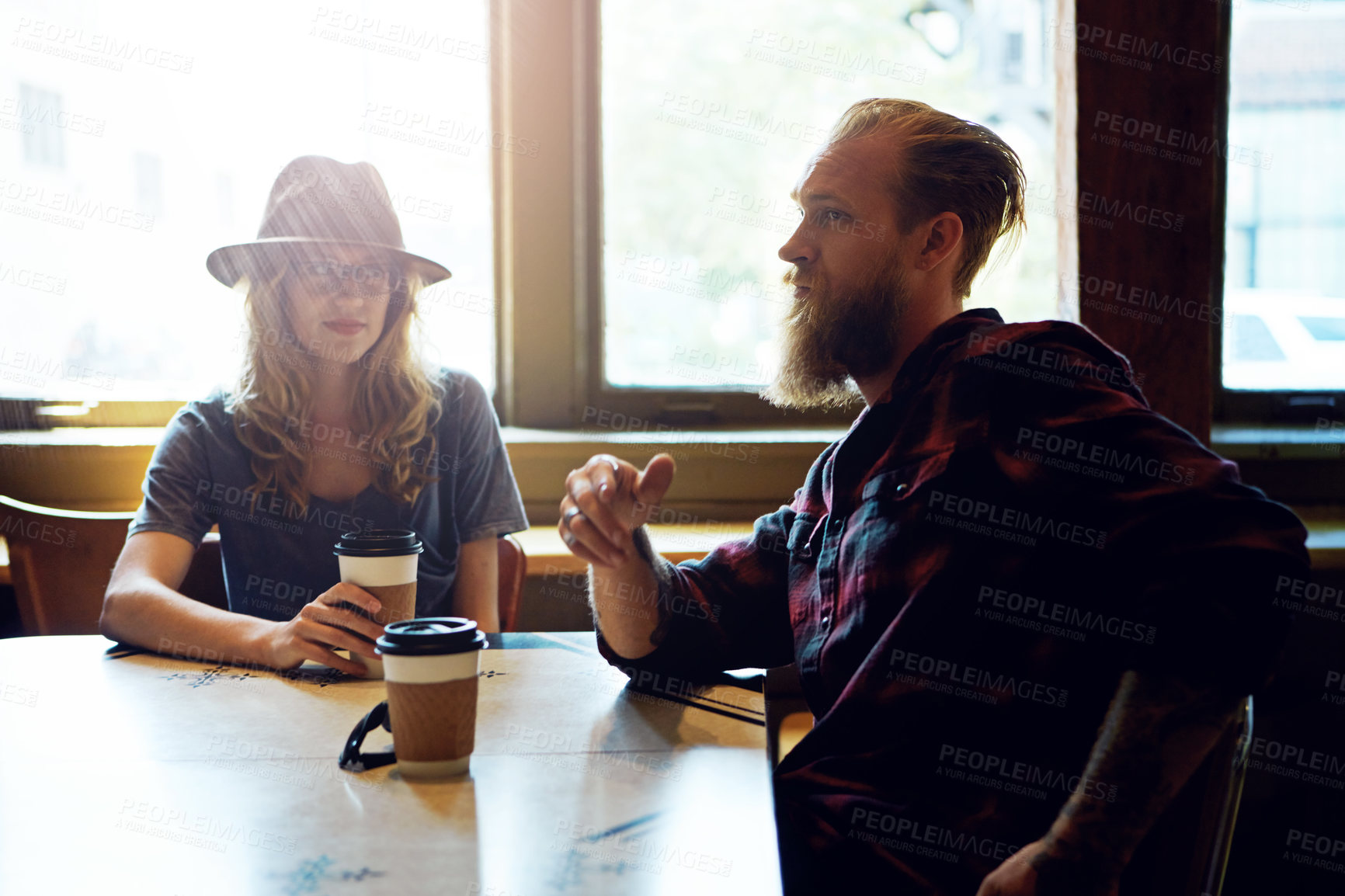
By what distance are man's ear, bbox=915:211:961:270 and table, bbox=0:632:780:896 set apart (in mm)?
730

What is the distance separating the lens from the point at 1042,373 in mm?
1151

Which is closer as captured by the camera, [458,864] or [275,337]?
[458,864]

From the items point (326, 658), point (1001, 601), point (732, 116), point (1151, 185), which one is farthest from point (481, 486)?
point (1151, 185)

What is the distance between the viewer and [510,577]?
74.4 inches

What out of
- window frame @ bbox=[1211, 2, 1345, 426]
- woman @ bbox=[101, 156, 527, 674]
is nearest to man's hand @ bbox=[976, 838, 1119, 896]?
woman @ bbox=[101, 156, 527, 674]

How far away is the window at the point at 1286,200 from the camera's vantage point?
2820mm

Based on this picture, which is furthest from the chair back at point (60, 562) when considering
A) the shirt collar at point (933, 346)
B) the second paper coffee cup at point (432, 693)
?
the shirt collar at point (933, 346)

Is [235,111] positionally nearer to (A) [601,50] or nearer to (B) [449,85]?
(B) [449,85]

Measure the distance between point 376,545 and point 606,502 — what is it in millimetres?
281

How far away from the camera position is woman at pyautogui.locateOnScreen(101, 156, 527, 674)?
1.69 meters

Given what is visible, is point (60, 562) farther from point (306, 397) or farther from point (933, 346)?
point (933, 346)

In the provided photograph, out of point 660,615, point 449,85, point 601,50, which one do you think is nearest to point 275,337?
point 660,615

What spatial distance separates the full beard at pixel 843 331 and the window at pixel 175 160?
1.45 meters

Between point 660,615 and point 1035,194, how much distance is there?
2.20 meters
